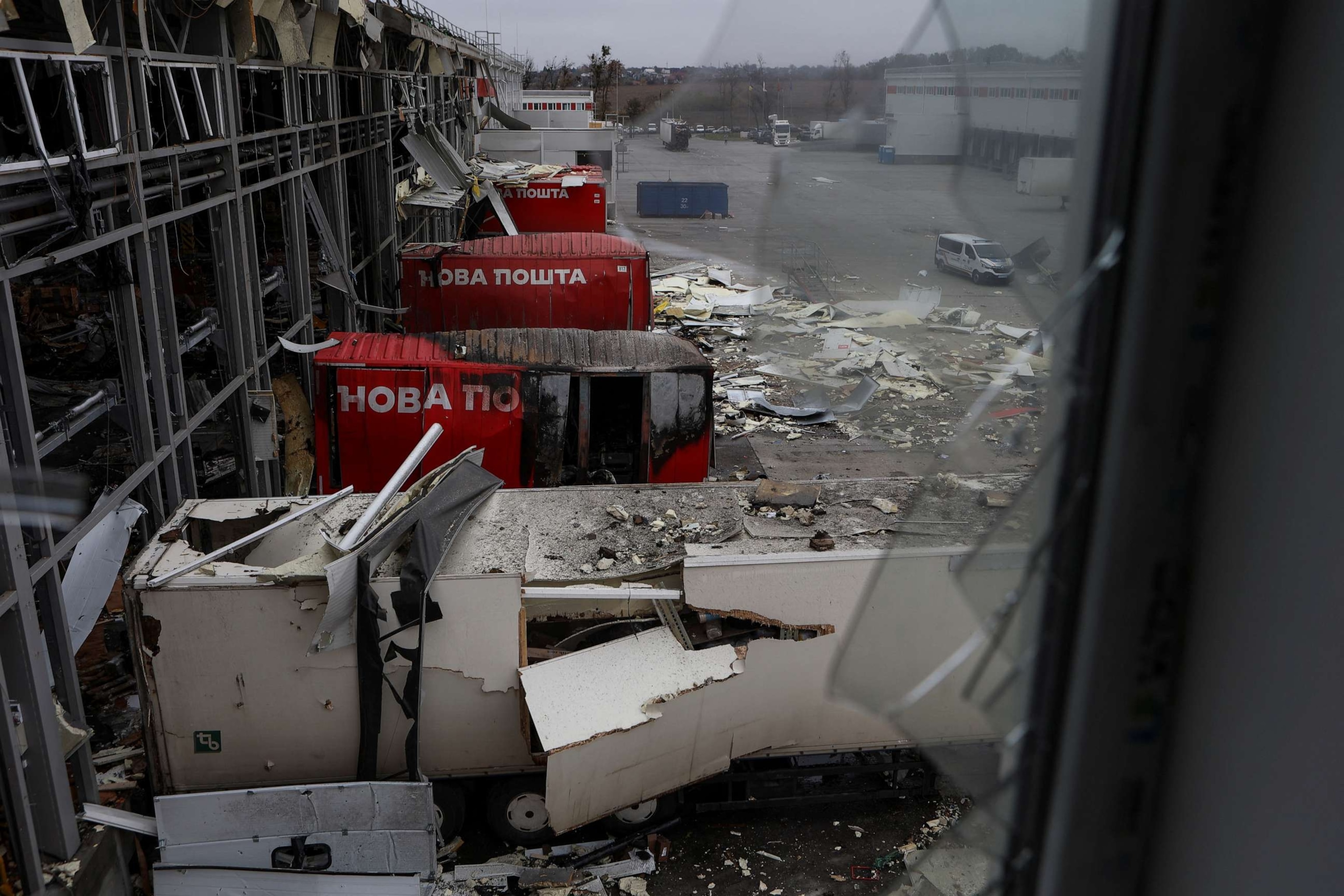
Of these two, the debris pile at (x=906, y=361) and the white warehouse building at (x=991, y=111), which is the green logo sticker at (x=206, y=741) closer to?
the debris pile at (x=906, y=361)

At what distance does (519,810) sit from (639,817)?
0.81 meters

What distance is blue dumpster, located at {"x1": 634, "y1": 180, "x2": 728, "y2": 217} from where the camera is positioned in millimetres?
38375

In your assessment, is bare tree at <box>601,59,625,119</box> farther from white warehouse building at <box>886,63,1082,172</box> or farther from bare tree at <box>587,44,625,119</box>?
white warehouse building at <box>886,63,1082,172</box>

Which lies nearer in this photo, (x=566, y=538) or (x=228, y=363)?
(x=566, y=538)

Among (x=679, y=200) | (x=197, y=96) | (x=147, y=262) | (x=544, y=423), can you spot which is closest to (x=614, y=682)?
(x=544, y=423)

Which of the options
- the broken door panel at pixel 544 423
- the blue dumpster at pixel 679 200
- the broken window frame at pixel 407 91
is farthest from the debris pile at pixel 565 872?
the blue dumpster at pixel 679 200

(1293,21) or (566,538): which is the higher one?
(1293,21)

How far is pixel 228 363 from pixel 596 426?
3707mm

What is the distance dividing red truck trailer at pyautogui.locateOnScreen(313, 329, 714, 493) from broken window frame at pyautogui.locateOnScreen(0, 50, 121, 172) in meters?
3.38

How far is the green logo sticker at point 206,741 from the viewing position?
5.96 metres

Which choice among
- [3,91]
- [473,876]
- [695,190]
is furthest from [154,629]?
[695,190]

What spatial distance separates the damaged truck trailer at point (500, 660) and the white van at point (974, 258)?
16.0 ft

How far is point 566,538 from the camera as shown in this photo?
6.64 m

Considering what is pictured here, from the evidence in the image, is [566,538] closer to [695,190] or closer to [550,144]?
[550,144]
